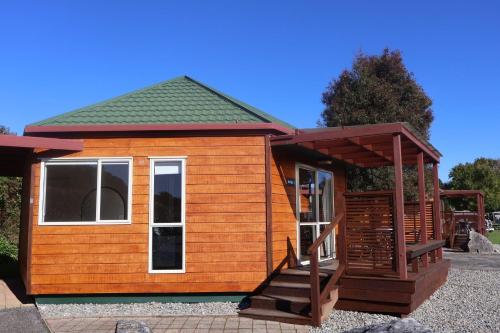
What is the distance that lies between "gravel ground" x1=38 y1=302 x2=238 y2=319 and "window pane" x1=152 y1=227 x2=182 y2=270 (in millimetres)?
619

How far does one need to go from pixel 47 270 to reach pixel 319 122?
45.6 ft

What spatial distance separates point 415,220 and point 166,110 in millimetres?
5864

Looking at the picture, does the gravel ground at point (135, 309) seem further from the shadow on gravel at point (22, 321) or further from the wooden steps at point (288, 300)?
the wooden steps at point (288, 300)

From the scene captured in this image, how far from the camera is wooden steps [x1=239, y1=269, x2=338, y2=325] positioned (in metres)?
6.28

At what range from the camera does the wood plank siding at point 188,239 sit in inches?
286

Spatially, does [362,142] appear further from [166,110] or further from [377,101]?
→ [377,101]

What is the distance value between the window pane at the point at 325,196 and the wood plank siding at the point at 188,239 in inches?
97.2

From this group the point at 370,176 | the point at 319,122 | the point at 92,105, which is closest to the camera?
the point at 92,105

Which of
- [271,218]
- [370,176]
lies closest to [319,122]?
[370,176]

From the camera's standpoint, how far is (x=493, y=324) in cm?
607

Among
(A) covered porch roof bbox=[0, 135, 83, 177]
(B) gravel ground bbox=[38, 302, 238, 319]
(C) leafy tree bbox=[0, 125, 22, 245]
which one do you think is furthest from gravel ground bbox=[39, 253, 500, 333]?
(C) leafy tree bbox=[0, 125, 22, 245]

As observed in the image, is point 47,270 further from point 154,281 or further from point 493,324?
point 493,324

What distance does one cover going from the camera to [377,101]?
1662 centimetres

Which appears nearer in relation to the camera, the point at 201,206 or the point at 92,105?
the point at 201,206
